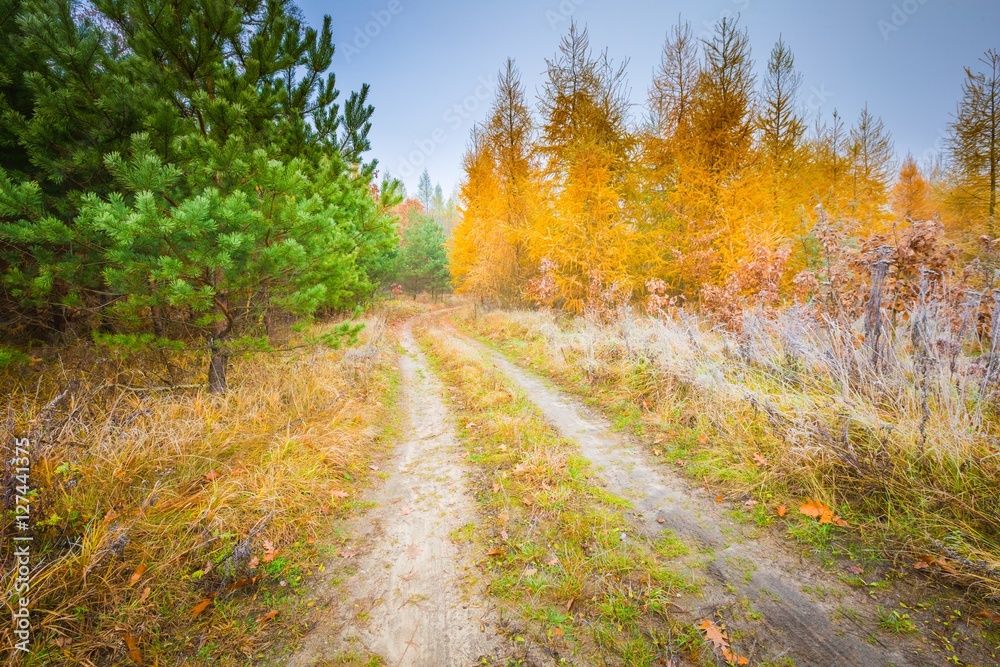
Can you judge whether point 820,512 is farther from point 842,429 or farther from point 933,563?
point 842,429

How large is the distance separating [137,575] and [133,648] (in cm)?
51

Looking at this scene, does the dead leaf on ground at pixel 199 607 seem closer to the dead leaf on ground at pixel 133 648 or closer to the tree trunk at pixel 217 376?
the dead leaf on ground at pixel 133 648

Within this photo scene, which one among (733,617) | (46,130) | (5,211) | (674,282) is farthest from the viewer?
(674,282)

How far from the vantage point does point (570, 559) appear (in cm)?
274

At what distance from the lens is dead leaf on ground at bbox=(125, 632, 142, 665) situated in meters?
2.05

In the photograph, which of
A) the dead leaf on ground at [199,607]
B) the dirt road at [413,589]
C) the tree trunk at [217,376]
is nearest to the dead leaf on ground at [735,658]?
the dirt road at [413,589]

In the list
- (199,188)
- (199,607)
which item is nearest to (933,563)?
(199,607)

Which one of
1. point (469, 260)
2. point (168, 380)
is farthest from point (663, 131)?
point (168, 380)

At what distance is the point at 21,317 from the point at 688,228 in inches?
543

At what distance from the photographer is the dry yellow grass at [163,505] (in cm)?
219

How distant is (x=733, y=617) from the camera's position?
221 centimetres

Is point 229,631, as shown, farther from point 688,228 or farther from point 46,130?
point 688,228

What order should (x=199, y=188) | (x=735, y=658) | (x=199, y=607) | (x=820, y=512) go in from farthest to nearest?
(x=199, y=188)
(x=820, y=512)
(x=199, y=607)
(x=735, y=658)

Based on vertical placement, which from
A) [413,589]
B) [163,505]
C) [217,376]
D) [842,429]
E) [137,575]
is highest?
[217,376]
